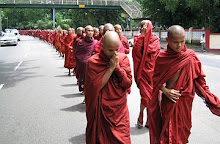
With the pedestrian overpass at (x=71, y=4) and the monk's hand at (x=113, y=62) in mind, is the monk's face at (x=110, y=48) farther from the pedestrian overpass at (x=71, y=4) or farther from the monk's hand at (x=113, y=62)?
the pedestrian overpass at (x=71, y=4)

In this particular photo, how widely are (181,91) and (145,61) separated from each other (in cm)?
216

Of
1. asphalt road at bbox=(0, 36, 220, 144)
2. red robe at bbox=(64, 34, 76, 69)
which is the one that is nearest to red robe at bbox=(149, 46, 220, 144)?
asphalt road at bbox=(0, 36, 220, 144)

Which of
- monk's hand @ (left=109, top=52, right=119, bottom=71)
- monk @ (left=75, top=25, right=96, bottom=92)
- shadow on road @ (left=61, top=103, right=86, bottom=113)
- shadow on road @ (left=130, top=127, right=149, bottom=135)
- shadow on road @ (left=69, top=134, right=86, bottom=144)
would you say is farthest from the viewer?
monk @ (left=75, top=25, right=96, bottom=92)

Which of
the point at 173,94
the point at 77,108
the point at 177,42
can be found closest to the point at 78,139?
the point at 77,108

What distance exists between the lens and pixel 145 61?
526cm

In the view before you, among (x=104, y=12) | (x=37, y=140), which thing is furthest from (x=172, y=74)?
(x=104, y=12)

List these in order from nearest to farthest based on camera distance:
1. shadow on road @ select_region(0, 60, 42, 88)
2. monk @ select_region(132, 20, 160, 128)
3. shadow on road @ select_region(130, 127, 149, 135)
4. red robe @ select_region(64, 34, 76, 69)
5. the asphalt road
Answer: the asphalt road → shadow on road @ select_region(130, 127, 149, 135) → monk @ select_region(132, 20, 160, 128) → shadow on road @ select_region(0, 60, 42, 88) → red robe @ select_region(64, 34, 76, 69)

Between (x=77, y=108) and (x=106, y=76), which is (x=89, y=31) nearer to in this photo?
(x=77, y=108)

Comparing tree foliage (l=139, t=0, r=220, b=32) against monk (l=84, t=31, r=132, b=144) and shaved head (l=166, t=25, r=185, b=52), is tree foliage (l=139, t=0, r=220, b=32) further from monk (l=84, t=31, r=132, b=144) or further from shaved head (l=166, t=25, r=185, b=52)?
monk (l=84, t=31, r=132, b=144)

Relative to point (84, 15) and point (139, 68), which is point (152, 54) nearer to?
point (139, 68)

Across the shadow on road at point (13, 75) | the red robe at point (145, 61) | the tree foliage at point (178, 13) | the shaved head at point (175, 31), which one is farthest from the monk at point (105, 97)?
the tree foliage at point (178, 13)

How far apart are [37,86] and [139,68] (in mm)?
4893

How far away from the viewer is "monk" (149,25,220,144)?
10.1 feet

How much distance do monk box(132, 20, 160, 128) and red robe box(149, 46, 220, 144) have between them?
75.3 inches
